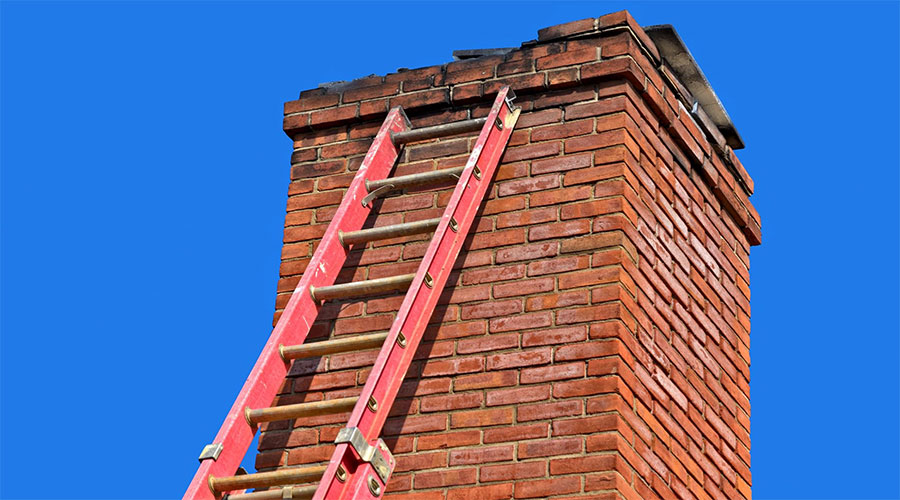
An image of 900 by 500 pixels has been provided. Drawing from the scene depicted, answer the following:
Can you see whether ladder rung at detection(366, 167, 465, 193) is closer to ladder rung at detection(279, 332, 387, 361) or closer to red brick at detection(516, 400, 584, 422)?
ladder rung at detection(279, 332, 387, 361)

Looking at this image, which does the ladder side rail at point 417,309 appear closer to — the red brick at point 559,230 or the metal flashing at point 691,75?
the red brick at point 559,230

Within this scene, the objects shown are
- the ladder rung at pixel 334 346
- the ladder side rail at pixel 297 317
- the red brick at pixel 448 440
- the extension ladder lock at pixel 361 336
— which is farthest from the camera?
the red brick at pixel 448 440

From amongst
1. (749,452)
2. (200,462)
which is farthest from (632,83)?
(200,462)

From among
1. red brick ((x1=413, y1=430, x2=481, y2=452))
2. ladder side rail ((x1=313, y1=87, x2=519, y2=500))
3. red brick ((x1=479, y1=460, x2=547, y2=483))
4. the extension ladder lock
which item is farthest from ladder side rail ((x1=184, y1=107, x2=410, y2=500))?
red brick ((x1=479, y1=460, x2=547, y2=483))

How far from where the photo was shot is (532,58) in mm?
7066

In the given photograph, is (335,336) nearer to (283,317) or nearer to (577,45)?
(283,317)

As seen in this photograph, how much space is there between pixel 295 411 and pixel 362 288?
2.36 ft

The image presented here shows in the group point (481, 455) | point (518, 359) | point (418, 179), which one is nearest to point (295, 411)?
point (481, 455)

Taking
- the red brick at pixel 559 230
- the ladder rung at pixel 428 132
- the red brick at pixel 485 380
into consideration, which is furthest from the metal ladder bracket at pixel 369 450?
the ladder rung at pixel 428 132

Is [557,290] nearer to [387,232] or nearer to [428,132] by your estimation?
[387,232]

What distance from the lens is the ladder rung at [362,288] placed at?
6.17 meters

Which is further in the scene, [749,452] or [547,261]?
[749,452]

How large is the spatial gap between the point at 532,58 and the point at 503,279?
45.2 inches

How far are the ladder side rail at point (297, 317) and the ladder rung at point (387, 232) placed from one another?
0.14 feet
